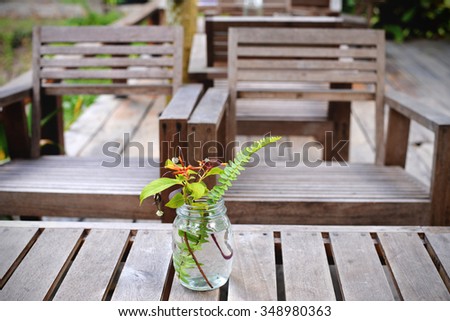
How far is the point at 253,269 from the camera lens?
4.50ft

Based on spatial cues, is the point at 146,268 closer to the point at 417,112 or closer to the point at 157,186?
the point at 157,186

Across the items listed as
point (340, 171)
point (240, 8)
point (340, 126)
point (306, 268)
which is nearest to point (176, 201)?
point (306, 268)

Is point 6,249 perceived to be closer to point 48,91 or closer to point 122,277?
point 122,277

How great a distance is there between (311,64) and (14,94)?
132 cm

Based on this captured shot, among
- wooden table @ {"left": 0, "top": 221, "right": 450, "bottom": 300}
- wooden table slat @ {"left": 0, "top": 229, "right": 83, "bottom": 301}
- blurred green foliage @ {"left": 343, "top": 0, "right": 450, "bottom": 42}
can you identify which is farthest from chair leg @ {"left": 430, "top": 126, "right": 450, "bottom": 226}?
blurred green foliage @ {"left": 343, "top": 0, "right": 450, "bottom": 42}

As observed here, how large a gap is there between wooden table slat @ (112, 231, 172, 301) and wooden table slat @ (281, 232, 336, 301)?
290mm

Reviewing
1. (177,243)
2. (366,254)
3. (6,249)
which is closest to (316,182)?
(366,254)

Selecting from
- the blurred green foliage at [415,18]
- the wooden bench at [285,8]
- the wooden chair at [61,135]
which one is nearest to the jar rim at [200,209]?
the wooden chair at [61,135]

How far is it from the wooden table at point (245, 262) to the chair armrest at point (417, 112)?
54 centimetres

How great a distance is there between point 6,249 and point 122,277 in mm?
347

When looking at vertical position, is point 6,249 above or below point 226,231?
below

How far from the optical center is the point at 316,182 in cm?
216
